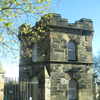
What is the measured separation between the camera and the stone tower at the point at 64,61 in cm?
1245

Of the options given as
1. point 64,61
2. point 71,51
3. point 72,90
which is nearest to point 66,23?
point 71,51

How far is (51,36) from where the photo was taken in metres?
13.0

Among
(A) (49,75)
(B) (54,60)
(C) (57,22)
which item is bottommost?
(A) (49,75)

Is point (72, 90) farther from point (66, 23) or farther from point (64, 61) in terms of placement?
point (66, 23)

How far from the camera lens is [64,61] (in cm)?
1293

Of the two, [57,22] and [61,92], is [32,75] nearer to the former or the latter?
[61,92]

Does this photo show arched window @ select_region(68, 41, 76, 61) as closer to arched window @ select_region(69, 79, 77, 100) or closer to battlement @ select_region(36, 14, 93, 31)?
battlement @ select_region(36, 14, 93, 31)

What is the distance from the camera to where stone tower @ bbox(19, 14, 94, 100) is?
40.9ft

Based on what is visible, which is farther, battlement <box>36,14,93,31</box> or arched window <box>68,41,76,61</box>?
arched window <box>68,41,76,61</box>

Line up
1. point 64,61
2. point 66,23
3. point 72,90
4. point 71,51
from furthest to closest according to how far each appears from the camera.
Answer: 1. point 71,51
2. point 66,23
3. point 72,90
4. point 64,61

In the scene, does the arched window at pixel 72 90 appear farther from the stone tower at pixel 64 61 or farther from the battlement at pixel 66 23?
the battlement at pixel 66 23

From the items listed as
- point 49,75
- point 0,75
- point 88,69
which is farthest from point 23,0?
point 88,69

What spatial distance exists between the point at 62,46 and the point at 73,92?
3.77 m

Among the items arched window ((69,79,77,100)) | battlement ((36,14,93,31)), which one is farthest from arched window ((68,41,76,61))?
arched window ((69,79,77,100))
